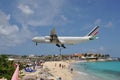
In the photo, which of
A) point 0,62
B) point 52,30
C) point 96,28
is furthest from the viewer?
point 96,28

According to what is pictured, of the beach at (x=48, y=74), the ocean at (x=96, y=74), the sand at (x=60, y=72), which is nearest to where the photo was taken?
the beach at (x=48, y=74)

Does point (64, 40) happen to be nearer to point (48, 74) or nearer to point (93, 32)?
point (93, 32)

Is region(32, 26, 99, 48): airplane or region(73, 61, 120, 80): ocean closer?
region(73, 61, 120, 80): ocean

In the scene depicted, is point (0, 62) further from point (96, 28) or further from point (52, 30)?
point (96, 28)

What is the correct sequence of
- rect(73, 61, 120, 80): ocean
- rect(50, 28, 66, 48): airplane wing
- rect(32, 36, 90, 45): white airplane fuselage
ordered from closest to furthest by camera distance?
rect(73, 61, 120, 80): ocean → rect(50, 28, 66, 48): airplane wing → rect(32, 36, 90, 45): white airplane fuselage

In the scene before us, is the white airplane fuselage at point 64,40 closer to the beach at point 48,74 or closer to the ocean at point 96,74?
the beach at point 48,74

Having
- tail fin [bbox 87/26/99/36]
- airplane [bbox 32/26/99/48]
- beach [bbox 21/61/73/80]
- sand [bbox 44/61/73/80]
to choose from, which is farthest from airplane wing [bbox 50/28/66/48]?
tail fin [bbox 87/26/99/36]

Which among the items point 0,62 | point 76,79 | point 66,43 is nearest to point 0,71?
point 0,62

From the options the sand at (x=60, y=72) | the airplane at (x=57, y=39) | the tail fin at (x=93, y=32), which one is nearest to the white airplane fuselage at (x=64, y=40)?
the airplane at (x=57, y=39)

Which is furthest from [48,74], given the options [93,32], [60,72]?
[93,32]

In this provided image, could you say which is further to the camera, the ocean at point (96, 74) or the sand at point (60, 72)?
the ocean at point (96, 74)

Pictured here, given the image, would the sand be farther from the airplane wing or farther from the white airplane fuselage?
the white airplane fuselage
